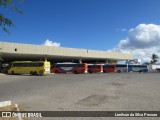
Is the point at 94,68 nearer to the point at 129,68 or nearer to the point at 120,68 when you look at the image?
the point at 120,68

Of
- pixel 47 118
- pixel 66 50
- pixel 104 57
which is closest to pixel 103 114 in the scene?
pixel 47 118

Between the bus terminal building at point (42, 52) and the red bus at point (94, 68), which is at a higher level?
the bus terminal building at point (42, 52)

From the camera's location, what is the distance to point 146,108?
9.79m

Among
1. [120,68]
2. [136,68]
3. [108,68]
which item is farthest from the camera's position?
[136,68]

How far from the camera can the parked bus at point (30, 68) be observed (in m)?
43.7

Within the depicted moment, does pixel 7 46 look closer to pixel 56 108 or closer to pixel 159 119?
pixel 56 108

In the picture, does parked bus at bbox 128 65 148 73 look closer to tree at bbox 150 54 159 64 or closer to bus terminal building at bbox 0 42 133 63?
bus terminal building at bbox 0 42 133 63

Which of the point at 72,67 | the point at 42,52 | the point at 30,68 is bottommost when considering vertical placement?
the point at 30,68

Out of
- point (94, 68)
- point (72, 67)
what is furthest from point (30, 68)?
point (94, 68)

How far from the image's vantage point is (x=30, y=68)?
1774 inches

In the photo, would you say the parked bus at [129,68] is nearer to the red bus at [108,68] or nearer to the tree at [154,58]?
the red bus at [108,68]

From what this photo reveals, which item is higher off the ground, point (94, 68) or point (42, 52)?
point (42, 52)

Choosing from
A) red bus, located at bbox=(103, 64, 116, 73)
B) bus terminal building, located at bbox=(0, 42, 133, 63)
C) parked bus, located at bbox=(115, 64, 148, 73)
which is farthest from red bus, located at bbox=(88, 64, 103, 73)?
parked bus, located at bbox=(115, 64, 148, 73)

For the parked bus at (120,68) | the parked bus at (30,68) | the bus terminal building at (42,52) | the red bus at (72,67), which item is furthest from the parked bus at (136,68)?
the parked bus at (30,68)
